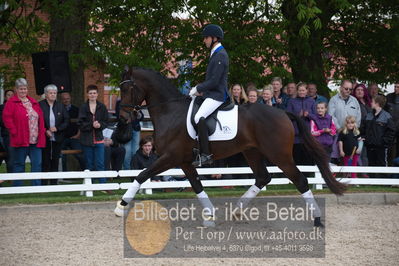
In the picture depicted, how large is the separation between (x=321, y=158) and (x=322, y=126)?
11.1 feet

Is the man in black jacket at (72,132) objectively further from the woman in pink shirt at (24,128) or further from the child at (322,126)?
the child at (322,126)

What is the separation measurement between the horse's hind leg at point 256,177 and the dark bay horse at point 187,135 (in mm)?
A: 69

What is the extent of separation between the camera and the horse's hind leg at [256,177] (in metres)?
9.92

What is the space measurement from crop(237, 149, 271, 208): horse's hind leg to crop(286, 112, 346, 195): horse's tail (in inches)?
29.3

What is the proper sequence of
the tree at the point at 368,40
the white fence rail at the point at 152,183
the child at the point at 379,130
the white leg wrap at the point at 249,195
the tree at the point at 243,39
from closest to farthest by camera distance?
the white leg wrap at the point at 249,195
the white fence rail at the point at 152,183
the child at the point at 379,130
the tree at the point at 243,39
the tree at the point at 368,40

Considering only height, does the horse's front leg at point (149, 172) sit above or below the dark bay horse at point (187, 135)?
below

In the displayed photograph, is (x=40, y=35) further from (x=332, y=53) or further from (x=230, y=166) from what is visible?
(x=332, y=53)

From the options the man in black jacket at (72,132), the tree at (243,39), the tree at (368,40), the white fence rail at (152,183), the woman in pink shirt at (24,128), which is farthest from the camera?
the tree at (368,40)

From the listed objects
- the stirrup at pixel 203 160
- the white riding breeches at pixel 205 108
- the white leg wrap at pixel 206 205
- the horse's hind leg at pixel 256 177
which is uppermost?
the white riding breeches at pixel 205 108

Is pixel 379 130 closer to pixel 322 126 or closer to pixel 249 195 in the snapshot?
pixel 322 126

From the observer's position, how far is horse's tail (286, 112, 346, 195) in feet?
31.6

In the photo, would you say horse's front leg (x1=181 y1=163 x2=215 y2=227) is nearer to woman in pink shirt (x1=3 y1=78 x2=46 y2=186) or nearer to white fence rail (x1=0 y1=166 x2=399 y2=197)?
white fence rail (x1=0 y1=166 x2=399 y2=197)

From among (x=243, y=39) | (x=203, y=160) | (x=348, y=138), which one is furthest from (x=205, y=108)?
(x=243, y=39)

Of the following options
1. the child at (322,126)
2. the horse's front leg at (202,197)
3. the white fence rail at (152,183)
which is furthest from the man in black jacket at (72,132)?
the child at (322,126)
